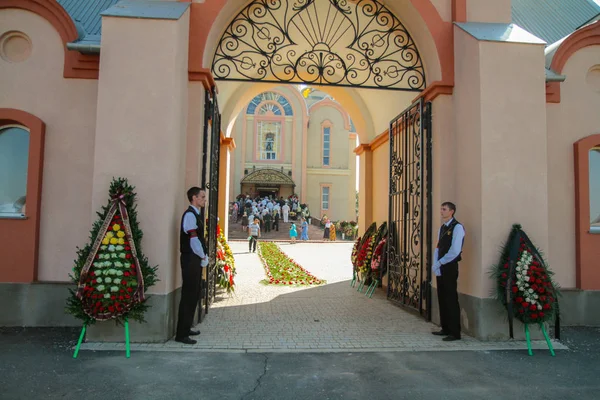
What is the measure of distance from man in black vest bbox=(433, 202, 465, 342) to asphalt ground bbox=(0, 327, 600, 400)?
24.2 inches

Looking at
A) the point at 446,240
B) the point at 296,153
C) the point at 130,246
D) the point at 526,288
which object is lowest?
the point at 526,288

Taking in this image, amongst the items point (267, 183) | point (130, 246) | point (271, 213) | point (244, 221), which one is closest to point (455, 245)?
point (130, 246)

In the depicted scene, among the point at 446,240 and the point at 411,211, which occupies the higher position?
the point at 411,211

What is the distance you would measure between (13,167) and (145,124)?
2813mm

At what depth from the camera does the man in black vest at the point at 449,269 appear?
19.6 feet

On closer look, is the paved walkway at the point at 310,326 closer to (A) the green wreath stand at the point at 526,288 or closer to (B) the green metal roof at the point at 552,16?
(A) the green wreath stand at the point at 526,288

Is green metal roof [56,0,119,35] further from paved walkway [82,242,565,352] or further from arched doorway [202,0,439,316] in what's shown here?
paved walkway [82,242,565,352]

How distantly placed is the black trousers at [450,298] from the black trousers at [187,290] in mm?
3237

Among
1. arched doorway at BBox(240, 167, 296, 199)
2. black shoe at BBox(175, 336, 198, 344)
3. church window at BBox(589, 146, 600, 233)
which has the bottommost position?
black shoe at BBox(175, 336, 198, 344)

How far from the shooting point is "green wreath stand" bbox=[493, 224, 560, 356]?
566 centimetres

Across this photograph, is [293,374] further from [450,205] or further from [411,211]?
[411,211]

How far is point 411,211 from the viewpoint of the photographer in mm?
8406

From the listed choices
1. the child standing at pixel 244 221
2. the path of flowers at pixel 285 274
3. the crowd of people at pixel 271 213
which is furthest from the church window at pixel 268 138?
the path of flowers at pixel 285 274

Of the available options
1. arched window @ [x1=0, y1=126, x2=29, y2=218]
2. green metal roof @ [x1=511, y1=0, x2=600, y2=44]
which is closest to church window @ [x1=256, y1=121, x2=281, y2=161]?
green metal roof @ [x1=511, y1=0, x2=600, y2=44]
